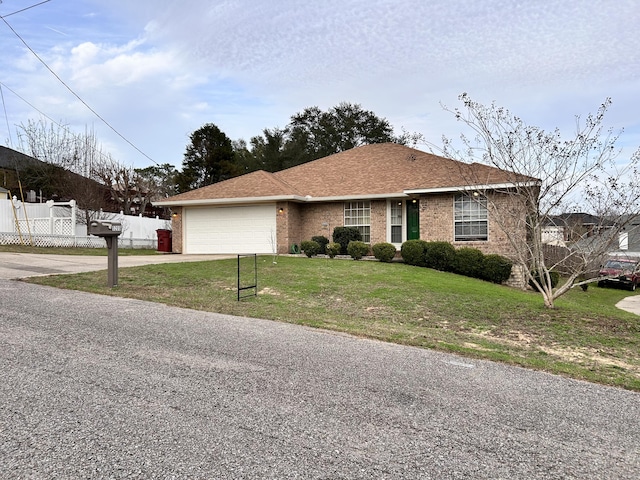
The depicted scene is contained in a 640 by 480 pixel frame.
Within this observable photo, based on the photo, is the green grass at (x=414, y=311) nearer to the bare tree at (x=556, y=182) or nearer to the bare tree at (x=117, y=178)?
the bare tree at (x=556, y=182)

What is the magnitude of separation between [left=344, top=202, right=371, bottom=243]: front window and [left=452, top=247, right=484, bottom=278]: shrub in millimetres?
3955

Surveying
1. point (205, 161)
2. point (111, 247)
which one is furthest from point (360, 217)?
point (205, 161)

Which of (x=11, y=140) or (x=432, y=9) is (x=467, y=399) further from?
(x=11, y=140)

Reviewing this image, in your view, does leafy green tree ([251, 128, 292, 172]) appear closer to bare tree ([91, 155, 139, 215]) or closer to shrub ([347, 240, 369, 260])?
bare tree ([91, 155, 139, 215])

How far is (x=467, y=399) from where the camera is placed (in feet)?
11.8

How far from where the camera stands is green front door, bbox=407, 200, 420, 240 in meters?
16.5

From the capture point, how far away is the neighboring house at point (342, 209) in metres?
15.5

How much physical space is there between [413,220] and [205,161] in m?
22.4

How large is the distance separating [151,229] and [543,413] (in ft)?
83.8

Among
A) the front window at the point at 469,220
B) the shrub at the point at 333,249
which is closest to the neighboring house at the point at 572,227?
the front window at the point at 469,220

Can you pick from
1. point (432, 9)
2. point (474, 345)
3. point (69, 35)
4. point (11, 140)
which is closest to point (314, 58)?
point (432, 9)

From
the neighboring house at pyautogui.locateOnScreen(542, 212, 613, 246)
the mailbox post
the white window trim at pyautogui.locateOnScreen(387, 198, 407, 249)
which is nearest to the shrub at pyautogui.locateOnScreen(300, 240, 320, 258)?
the white window trim at pyautogui.locateOnScreen(387, 198, 407, 249)

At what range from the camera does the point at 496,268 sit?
13.7m

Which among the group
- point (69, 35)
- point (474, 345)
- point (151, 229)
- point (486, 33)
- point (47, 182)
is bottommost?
point (474, 345)
